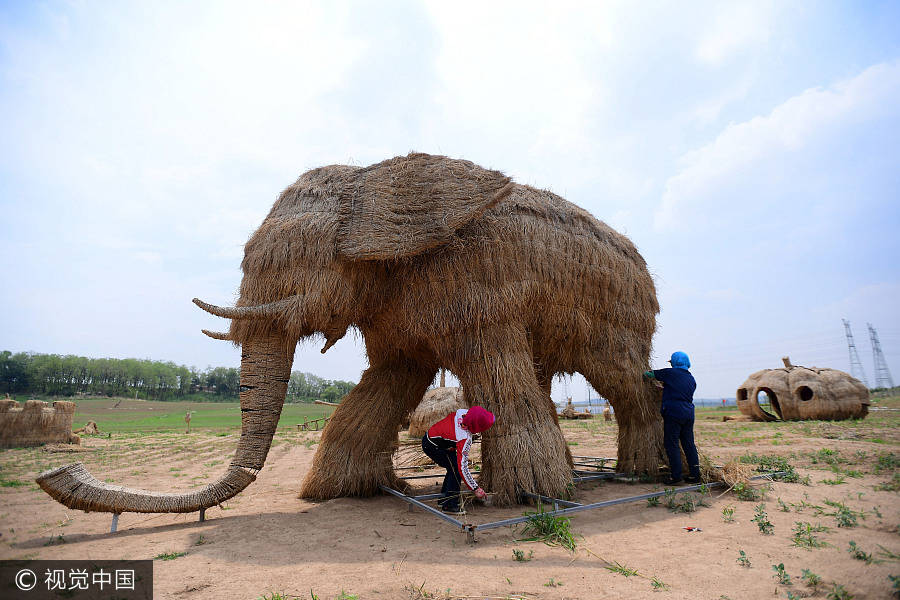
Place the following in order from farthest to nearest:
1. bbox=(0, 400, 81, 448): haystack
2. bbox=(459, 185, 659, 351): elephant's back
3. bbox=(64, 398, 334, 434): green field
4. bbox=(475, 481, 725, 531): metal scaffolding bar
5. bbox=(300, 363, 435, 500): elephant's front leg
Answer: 1. bbox=(64, 398, 334, 434): green field
2. bbox=(0, 400, 81, 448): haystack
3. bbox=(300, 363, 435, 500): elephant's front leg
4. bbox=(459, 185, 659, 351): elephant's back
5. bbox=(475, 481, 725, 531): metal scaffolding bar

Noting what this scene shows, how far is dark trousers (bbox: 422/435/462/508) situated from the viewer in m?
4.66

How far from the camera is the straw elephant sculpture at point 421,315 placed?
451 centimetres

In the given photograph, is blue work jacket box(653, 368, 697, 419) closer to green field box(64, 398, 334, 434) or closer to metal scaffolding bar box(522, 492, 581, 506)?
metal scaffolding bar box(522, 492, 581, 506)

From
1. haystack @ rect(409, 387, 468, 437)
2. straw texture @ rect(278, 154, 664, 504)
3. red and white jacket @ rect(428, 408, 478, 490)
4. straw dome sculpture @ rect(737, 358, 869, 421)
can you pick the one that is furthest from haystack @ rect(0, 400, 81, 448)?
straw dome sculpture @ rect(737, 358, 869, 421)

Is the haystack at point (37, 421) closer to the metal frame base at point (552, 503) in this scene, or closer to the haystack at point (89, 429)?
the haystack at point (89, 429)

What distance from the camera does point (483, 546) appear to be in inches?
139

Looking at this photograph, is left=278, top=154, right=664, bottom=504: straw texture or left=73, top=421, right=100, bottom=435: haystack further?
left=73, top=421, right=100, bottom=435: haystack

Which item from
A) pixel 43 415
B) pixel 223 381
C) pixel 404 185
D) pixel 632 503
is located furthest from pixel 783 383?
pixel 223 381

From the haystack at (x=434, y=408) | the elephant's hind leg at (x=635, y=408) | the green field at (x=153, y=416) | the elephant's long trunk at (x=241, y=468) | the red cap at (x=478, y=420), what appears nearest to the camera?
the elephant's long trunk at (x=241, y=468)

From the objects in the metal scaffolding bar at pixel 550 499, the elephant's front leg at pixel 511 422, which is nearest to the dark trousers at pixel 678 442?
the elephant's front leg at pixel 511 422

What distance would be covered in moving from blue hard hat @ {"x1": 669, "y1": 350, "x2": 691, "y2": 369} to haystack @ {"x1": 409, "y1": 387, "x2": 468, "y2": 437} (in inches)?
284

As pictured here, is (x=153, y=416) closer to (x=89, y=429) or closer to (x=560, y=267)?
(x=89, y=429)

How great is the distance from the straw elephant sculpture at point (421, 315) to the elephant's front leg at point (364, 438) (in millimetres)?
17

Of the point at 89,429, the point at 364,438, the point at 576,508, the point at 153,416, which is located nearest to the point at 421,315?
the point at 364,438
